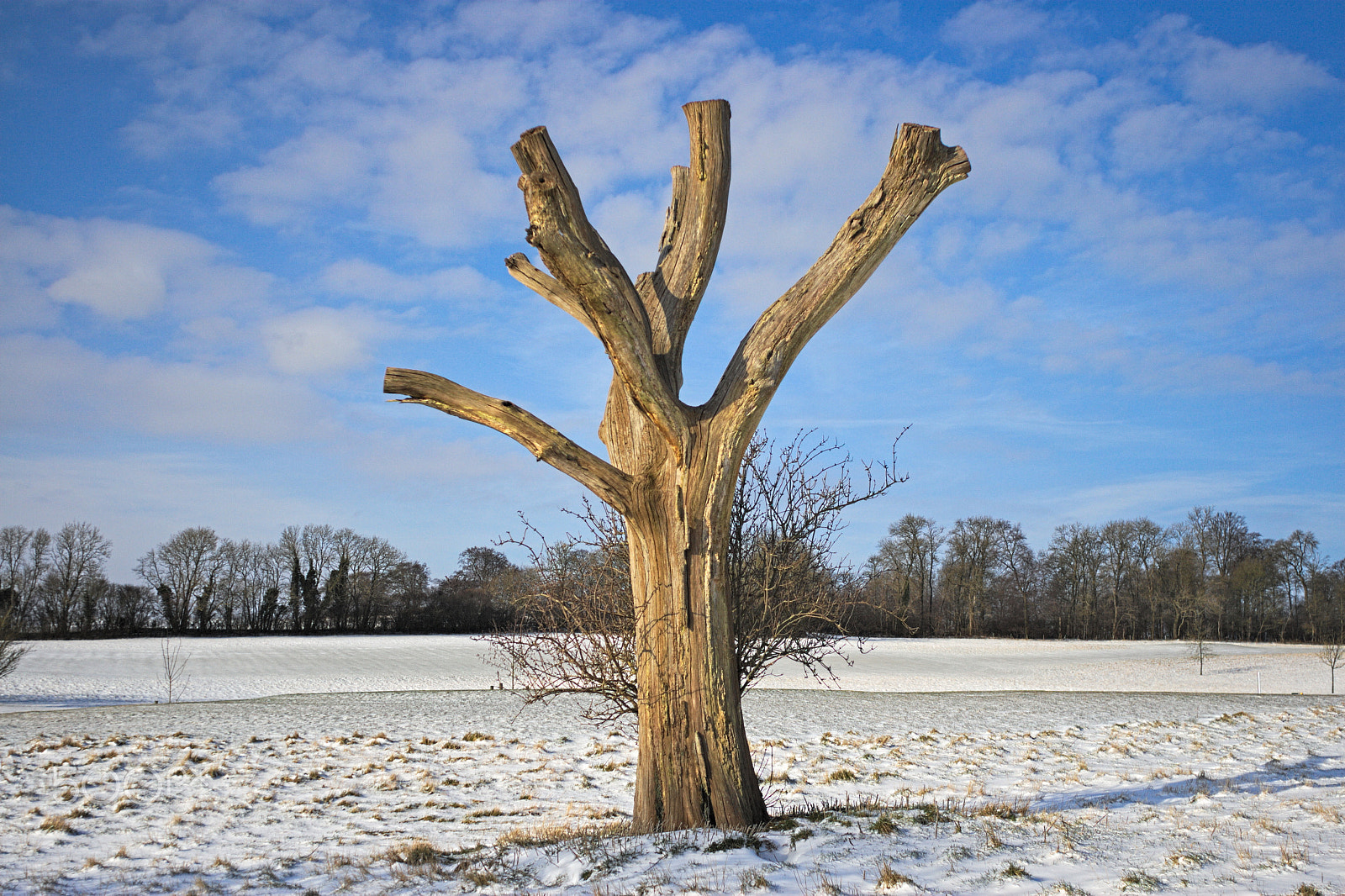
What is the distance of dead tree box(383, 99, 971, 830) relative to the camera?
5.56m

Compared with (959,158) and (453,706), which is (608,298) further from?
(453,706)

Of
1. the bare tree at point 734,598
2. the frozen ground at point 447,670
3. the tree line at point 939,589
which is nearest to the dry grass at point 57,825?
the bare tree at point 734,598

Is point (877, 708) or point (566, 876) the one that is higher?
point (566, 876)

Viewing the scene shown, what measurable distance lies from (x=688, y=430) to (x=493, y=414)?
4.62 ft

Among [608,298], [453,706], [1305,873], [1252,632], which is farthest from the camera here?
[1252,632]

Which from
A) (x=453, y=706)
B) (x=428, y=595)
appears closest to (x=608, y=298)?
(x=453, y=706)

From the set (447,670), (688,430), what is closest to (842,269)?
(688,430)

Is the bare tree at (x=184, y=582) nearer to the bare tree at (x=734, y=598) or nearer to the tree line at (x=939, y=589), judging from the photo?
the tree line at (x=939, y=589)

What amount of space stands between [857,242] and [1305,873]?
4603 millimetres

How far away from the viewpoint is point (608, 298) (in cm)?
548

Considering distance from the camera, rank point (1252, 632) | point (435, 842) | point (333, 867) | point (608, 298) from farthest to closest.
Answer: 1. point (1252, 632)
2. point (435, 842)
3. point (333, 867)
4. point (608, 298)

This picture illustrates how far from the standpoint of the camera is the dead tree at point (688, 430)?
5.56m

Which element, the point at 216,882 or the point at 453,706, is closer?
the point at 216,882

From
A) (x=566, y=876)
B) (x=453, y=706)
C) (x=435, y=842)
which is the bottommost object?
(x=453, y=706)
